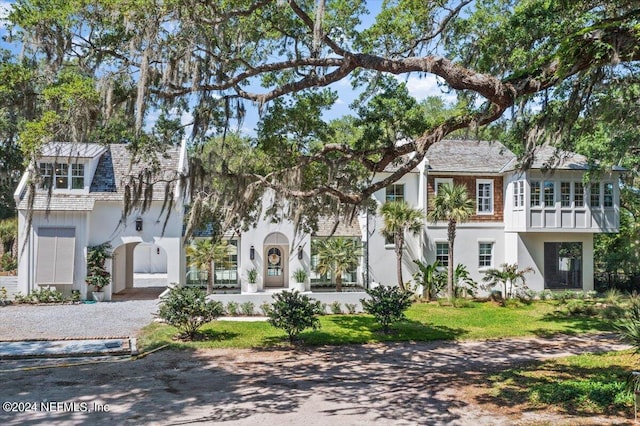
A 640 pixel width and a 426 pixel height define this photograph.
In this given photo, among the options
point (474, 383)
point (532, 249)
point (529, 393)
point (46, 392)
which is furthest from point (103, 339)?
point (532, 249)

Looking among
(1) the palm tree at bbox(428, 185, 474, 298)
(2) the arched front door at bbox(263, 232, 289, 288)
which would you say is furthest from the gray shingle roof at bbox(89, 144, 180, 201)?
(1) the palm tree at bbox(428, 185, 474, 298)

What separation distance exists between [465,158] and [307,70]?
13.7 metres

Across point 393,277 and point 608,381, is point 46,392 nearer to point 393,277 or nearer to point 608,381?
point 608,381

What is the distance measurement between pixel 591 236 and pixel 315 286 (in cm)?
1250

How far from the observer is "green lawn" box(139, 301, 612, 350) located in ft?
44.0

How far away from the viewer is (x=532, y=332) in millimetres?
15031

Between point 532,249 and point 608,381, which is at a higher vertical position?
point 532,249

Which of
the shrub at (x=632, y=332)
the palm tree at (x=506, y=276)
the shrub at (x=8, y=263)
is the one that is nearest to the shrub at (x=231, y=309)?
the palm tree at (x=506, y=276)

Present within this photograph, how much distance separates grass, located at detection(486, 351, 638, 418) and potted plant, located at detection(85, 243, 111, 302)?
14.9 m

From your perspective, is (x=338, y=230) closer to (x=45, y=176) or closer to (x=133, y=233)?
(x=133, y=233)

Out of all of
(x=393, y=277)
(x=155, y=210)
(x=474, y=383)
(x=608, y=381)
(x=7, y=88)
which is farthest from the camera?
(x=393, y=277)

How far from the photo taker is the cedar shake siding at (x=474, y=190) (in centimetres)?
2211

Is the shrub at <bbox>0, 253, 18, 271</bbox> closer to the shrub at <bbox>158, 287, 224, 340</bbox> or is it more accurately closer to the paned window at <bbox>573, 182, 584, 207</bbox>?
the shrub at <bbox>158, 287, 224, 340</bbox>

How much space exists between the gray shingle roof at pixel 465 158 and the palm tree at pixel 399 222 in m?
2.50
